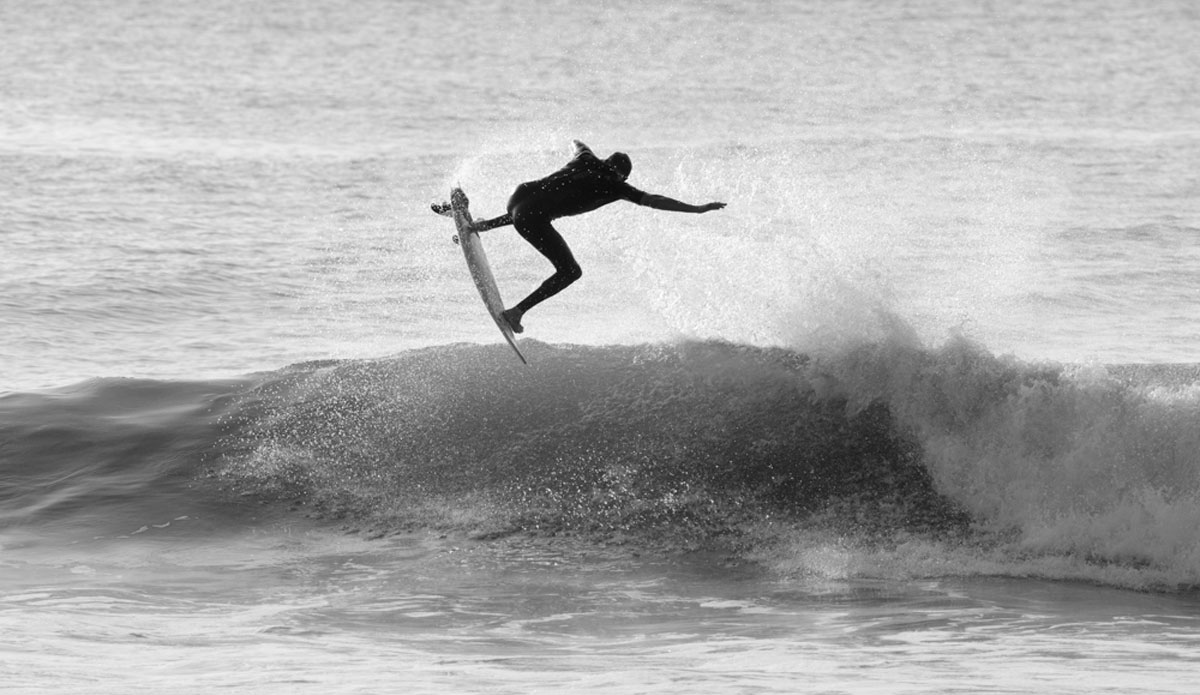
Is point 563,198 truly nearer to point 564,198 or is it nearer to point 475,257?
point 564,198

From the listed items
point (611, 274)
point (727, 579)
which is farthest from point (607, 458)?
point (611, 274)

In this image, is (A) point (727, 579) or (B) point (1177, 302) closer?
(A) point (727, 579)

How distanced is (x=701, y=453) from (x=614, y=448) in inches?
28.2

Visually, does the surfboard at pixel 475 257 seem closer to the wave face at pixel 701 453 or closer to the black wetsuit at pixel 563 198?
the black wetsuit at pixel 563 198

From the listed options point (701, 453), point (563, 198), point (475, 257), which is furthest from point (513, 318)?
point (701, 453)

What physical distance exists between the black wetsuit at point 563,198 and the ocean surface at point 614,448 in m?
1.94

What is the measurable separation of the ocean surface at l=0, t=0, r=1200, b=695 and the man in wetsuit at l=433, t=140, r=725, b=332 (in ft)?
6.36

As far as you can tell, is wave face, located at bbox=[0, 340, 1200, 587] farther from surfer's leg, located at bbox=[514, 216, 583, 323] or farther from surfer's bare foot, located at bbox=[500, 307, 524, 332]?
surfer's leg, located at bbox=[514, 216, 583, 323]

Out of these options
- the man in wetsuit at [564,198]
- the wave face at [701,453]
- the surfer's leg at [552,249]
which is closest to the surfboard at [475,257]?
the man in wetsuit at [564,198]

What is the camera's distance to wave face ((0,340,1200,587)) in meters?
11.5

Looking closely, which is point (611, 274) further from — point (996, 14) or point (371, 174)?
point (996, 14)

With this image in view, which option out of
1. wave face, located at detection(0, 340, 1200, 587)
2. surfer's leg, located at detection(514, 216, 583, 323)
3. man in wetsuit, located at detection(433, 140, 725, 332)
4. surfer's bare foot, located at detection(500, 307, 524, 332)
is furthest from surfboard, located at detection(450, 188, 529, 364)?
wave face, located at detection(0, 340, 1200, 587)

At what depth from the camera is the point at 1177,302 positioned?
1911 centimetres

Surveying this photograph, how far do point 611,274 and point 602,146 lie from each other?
10.9 metres
